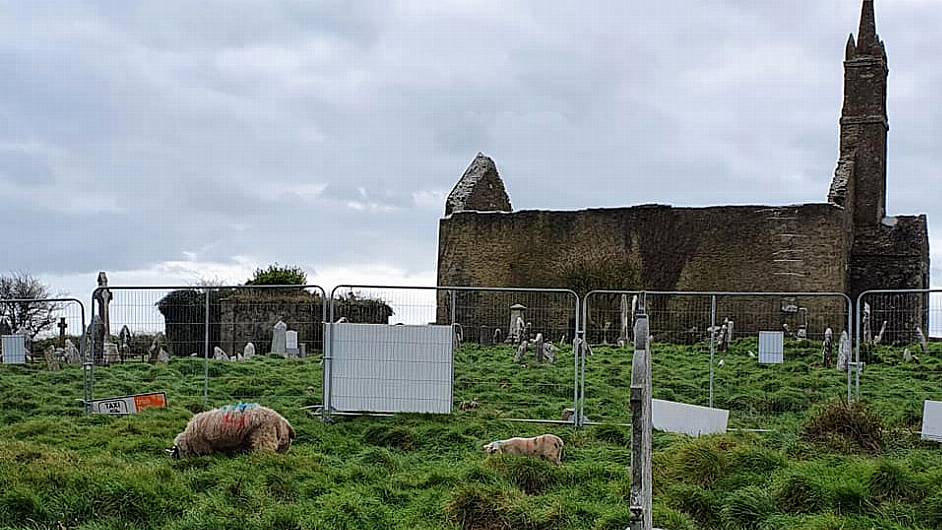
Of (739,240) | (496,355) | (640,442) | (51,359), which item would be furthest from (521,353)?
(739,240)

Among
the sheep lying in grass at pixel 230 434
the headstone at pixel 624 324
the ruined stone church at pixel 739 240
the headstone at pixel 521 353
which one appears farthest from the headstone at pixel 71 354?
the ruined stone church at pixel 739 240

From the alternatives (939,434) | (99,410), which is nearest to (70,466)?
(99,410)

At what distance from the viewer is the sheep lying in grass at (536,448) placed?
1091 cm

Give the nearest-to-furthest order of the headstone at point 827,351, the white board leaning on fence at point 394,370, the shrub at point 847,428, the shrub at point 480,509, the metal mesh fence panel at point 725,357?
the shrub at point 480,509 → the shrub at point 847,428 → the white board leaning on fence at point 394,370 → the metal mesh fence panel at point 725,357 → the headstone at point 827,351

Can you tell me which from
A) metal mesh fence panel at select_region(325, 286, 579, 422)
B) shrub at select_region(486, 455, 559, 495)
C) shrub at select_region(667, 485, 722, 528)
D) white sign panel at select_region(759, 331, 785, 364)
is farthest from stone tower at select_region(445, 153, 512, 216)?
shrub at select_region(667, 485, 722, 528)

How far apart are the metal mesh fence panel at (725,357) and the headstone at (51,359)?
10824 millimetres

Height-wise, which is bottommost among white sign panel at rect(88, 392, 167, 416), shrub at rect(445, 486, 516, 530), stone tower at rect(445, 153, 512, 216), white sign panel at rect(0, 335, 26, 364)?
shrub at rect(445, 486, 516, 530)

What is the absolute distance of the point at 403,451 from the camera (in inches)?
494

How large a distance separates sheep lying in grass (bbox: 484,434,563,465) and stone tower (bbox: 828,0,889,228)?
30.4 metres

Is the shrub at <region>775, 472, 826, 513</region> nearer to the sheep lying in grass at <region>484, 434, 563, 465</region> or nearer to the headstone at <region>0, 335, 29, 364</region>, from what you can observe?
the sheep lying in grass at <region>484, 434, 563, 465</region>

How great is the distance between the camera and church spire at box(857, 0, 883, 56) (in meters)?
38.8

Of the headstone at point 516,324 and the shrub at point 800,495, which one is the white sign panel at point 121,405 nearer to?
the headstone at point 516,324

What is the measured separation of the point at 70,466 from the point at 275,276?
3781 cm

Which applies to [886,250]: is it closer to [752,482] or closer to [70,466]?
[752,482]
